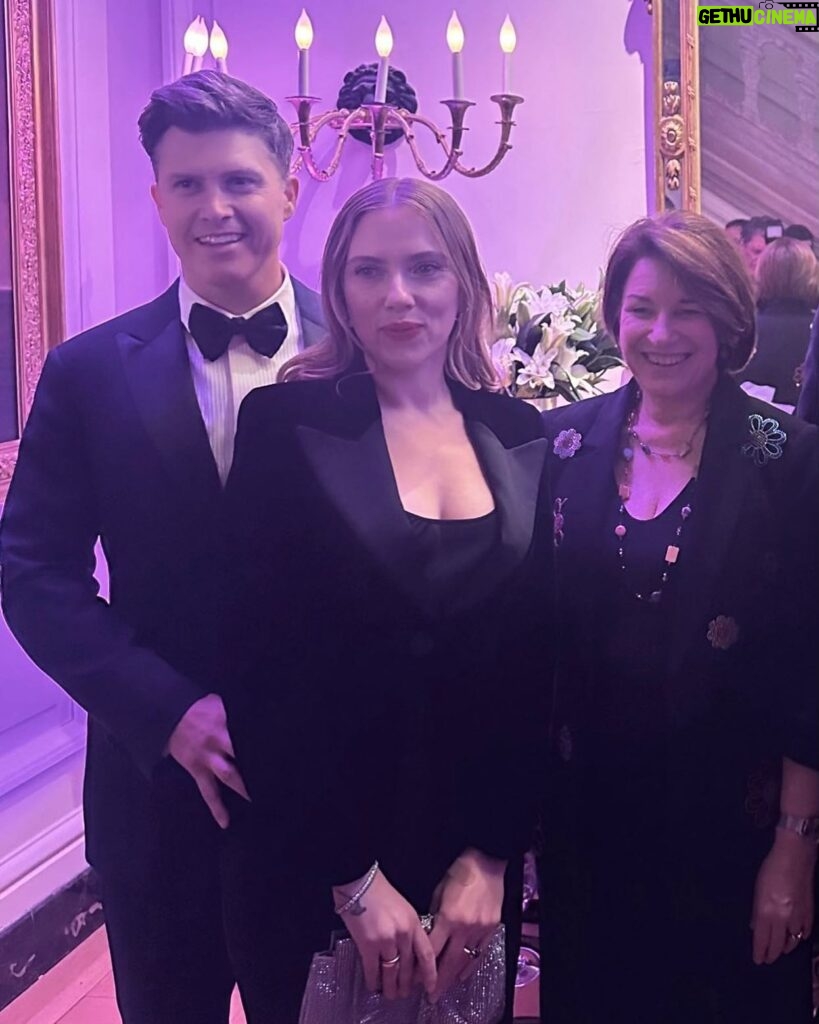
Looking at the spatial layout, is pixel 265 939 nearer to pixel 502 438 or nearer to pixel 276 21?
pixel 502 438

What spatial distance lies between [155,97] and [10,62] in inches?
22.0

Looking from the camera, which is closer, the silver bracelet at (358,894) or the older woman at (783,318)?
the silver bracelet at (358,894)

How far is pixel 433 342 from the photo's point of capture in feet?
3.43

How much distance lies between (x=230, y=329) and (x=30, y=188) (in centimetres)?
63

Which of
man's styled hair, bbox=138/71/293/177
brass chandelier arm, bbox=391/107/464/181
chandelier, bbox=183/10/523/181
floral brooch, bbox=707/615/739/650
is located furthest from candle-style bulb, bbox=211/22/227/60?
floral brooch, bbox=707/615/739/650

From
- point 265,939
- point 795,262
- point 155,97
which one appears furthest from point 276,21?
point 265,939

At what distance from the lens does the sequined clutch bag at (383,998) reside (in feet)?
3.46

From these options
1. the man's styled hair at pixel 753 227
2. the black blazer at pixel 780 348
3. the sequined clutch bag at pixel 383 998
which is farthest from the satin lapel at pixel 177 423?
the man's styled hair at pixel 753 227

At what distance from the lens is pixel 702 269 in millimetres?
1050

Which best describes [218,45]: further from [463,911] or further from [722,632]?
[463,911]

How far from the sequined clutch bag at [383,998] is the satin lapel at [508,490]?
14.9 inches

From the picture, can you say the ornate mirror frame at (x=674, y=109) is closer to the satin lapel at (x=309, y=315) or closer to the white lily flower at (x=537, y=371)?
the white lily flower at (x=537, y=371)

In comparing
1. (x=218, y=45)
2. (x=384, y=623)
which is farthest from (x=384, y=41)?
(x=384, y=623)

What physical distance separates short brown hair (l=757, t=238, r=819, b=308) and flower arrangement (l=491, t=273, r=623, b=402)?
0.19m
